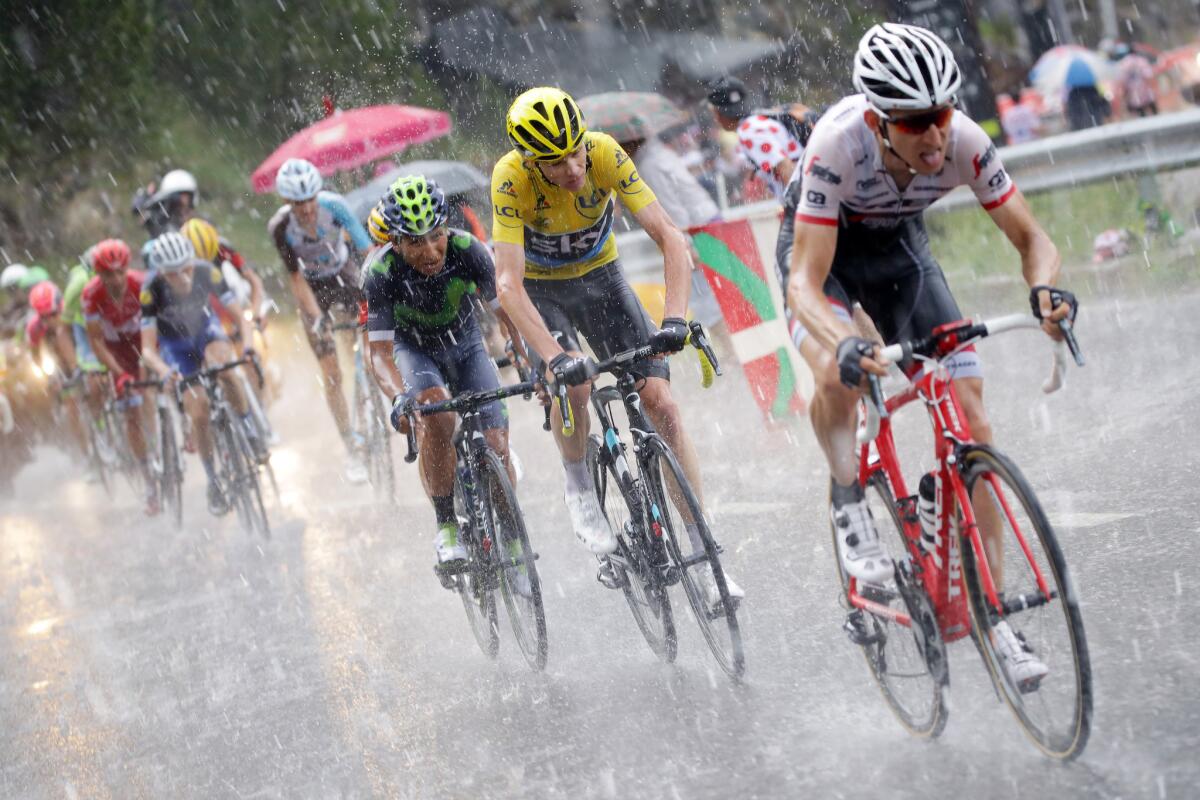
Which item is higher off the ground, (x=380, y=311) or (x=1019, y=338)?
(x=380, y=311)

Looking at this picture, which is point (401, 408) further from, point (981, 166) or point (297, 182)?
point (297, 182)

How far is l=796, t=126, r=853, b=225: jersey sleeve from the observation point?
4.59m

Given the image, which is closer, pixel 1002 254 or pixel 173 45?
pixel 1002 254

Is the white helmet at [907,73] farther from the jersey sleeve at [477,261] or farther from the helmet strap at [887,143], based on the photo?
the jersey sleeve at [477,261]

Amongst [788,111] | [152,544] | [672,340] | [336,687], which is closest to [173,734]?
[336,687]

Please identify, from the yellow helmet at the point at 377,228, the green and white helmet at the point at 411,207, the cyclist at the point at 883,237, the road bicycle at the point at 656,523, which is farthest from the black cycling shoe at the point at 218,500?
the cyclist at the point at 883,237

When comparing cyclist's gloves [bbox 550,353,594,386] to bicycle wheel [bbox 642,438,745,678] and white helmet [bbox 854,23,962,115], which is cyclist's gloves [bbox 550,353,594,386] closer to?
bicycle wheel [bbox 642,438,745,678]

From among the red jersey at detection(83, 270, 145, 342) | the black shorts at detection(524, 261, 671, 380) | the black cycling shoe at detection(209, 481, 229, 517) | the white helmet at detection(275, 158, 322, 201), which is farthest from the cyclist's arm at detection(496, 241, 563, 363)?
the red jersey at detection(83, 270, 145, 342)

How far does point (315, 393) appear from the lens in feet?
62.6

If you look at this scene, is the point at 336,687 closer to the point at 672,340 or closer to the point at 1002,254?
the point at 672,340

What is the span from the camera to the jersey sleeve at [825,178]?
459 cm

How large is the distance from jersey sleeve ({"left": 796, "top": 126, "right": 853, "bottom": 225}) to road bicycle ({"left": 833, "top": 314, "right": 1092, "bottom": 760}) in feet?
1.69

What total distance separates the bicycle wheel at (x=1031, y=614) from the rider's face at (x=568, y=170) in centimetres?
225

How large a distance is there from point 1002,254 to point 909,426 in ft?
19.0
